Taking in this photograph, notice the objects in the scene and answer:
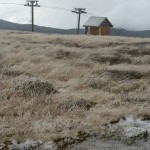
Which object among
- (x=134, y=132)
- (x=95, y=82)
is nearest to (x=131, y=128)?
(x=134, y=132)

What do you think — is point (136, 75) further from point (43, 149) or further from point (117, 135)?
point (43, 149)

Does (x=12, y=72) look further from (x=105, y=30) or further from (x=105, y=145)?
(x=105, y=30)

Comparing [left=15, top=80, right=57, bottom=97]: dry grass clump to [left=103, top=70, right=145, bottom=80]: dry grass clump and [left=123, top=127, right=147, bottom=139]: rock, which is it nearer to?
[left=123, top=127, right=147, bottom=139]: rock

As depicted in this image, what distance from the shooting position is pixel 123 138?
8.74 m

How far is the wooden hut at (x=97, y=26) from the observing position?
73.3 metres

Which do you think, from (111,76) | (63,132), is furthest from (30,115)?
(111,76)

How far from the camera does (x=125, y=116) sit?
1005 cm

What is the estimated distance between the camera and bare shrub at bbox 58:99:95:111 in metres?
10.5

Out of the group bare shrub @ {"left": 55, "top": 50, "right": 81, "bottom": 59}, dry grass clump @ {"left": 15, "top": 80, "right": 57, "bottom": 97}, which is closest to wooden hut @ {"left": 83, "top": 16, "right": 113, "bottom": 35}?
bare shrub @ {"left": 55, "top": 50, "right": 81, "bottom": 59}

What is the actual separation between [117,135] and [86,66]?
1025 cm

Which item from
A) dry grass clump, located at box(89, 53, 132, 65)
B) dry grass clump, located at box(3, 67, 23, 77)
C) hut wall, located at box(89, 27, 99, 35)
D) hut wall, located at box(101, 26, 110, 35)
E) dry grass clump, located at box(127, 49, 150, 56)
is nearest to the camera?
dry grass clump, located at box(3, 67, 23, 77)

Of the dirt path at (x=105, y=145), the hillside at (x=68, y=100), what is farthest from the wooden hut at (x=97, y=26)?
the dirt path at (x=105, y=145)

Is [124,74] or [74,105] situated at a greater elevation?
[124,74]

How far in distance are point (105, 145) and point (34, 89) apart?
174 inches
